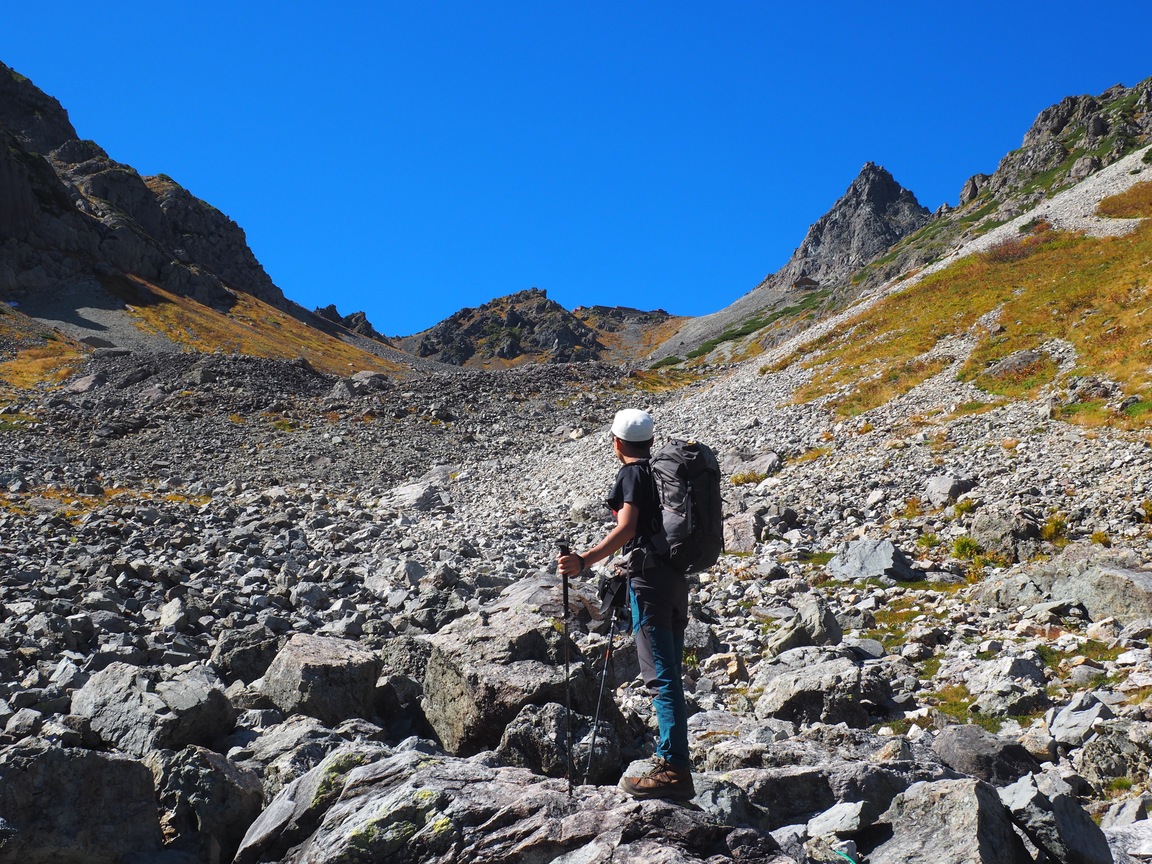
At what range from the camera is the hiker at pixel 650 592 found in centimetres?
581

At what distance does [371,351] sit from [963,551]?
463ft

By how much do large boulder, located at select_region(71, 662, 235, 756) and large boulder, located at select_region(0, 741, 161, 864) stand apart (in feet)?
4.34

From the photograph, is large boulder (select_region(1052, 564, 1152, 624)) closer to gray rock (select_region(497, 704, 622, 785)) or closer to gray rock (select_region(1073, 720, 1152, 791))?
gray rock (select_region(1073, 720, 1152, 791))

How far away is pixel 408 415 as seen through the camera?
133 ft

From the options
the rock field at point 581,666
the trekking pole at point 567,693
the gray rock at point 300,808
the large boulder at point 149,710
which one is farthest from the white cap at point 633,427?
the large boulder at point 149,710

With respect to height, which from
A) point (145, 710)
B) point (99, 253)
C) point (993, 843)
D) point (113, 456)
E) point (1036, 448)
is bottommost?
point (993, 843)

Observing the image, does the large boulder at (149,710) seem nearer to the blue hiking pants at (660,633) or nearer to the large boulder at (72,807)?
the large boulder at (72,807)

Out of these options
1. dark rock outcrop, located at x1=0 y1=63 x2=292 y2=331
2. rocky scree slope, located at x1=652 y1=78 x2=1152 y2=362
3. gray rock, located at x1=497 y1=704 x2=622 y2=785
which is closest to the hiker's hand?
gray rock, located at x1=497 y1=704 x2=622 y2=785

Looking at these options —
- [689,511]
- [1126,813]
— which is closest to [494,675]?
[689,511]

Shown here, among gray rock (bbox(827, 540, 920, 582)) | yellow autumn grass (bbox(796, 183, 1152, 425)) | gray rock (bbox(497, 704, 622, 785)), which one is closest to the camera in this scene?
gray rock (bbox(497, 704, 622, 785))

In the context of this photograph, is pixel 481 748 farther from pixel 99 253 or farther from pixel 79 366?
pixel 99 253

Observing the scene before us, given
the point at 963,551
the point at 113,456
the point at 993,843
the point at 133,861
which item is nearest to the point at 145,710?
the point at 133,861

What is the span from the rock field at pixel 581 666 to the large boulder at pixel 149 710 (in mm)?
30

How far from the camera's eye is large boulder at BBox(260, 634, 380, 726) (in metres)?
8.48
